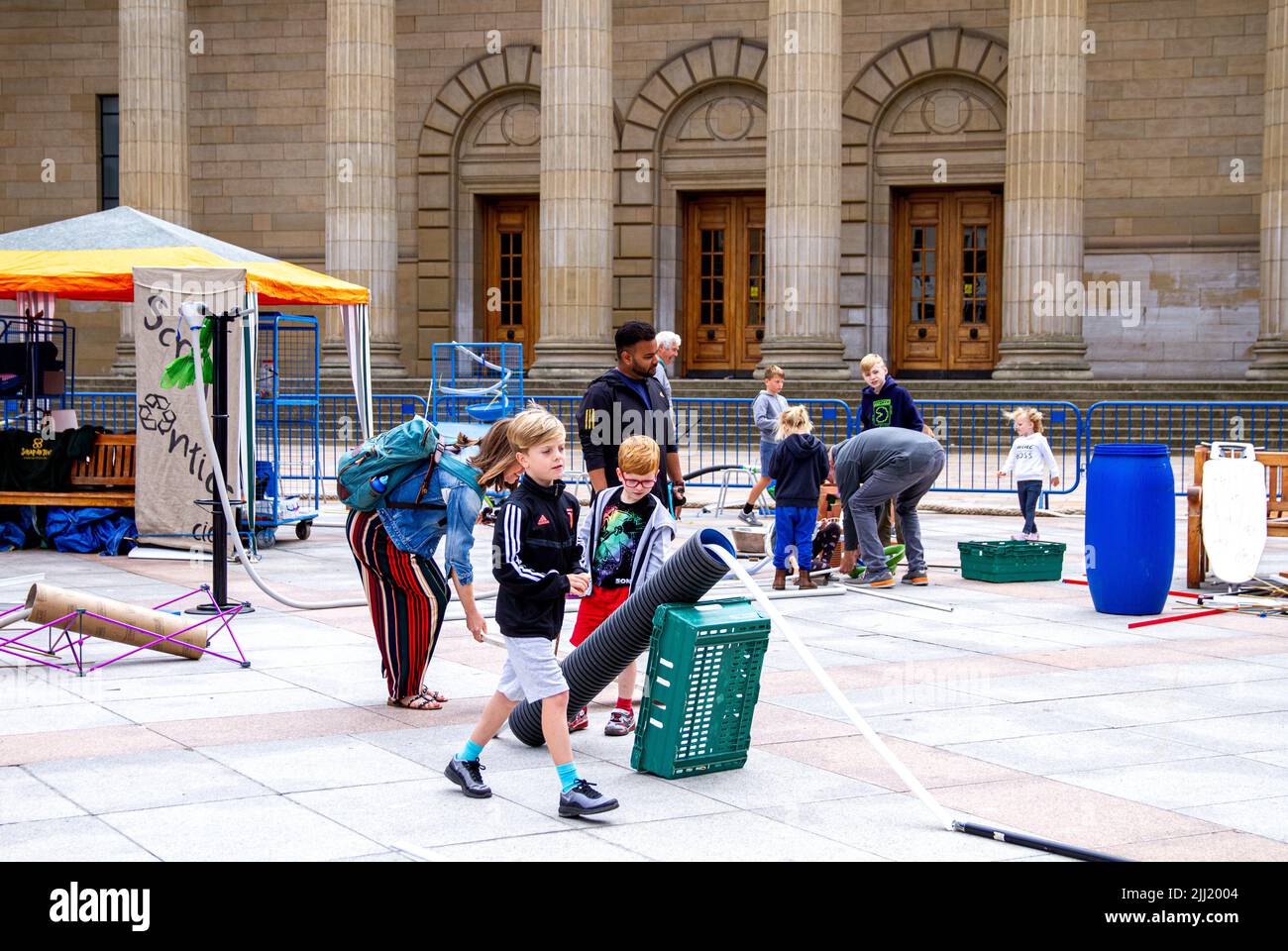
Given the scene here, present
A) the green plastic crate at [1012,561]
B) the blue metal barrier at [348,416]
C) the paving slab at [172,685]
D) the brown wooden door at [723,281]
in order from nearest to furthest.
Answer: the paving slab at [172,685] < the green plastic crate at [1012,561] < the blue metal barrier at [348,416] < the brown wooden door at [723,281]

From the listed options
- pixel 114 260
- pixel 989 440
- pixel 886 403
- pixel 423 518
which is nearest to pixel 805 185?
pixel 989 440

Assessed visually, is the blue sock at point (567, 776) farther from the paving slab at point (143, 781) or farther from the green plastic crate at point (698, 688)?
the paving slab at point (143, 781)

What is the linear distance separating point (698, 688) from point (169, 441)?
30.9ft

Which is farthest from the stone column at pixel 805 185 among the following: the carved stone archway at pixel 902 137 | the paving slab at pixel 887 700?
the paving slab at pixel 887 700

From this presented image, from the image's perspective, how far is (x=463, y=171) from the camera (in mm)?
34031

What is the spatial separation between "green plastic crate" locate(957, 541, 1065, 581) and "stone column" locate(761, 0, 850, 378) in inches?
524

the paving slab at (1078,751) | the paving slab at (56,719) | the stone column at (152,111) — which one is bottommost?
the paving slab at (56,719)

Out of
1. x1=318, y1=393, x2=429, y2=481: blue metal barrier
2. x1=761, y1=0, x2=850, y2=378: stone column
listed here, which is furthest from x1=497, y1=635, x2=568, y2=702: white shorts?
x1=761, y1=0, x2=850, y2=378: stone column

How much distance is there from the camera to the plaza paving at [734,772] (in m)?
6.01

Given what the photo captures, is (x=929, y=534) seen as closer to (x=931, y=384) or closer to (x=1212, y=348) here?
(x=931, y=384)

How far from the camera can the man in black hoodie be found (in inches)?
349

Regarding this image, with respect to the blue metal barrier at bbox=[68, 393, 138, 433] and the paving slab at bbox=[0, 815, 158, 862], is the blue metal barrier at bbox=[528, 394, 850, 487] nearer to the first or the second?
the blue metal barrier at bbox=[68, 393, 138, 433]

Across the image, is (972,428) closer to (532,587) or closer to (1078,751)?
(1078,751)

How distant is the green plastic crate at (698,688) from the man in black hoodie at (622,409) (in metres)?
1.86
